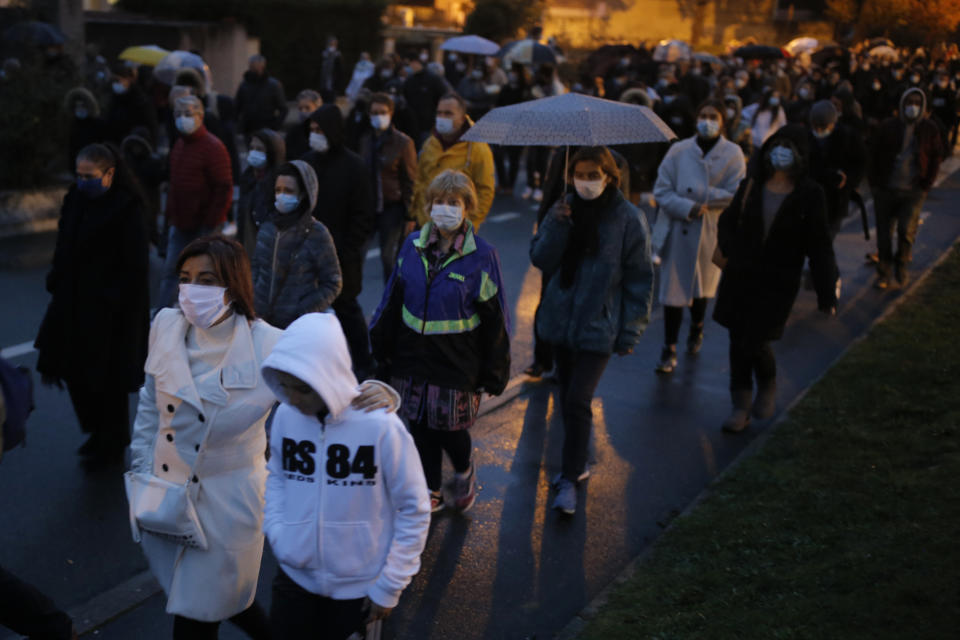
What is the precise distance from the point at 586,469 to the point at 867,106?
19118mm

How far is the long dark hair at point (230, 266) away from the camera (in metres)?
3.82

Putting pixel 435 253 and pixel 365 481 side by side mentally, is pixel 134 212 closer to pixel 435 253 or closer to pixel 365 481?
pixel 435 253

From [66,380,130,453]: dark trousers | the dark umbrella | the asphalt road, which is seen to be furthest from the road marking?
the dark umbrella

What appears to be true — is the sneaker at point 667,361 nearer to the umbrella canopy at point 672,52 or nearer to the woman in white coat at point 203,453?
the woman in white coat at point 203,453

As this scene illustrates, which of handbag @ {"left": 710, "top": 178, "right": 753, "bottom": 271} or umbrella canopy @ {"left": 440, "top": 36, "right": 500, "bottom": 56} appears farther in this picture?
umbrella canopy @ {"left": 440, "top": 36, "right": 500, "bottom": 56}

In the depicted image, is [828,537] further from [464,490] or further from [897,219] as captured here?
[897,219]

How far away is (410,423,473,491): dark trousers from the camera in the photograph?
5387 mm

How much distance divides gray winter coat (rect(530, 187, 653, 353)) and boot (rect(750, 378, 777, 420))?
1702mm

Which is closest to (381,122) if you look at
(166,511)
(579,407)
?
(579,407)

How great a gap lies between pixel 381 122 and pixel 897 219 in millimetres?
5704

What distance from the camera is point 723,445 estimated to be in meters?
7.01

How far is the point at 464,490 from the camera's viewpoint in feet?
18.8

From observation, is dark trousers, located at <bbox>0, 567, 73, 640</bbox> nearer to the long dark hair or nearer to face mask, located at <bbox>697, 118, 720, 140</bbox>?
the long dark hair

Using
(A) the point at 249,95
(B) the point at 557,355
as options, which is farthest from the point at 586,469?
(A) the point at 249,95
